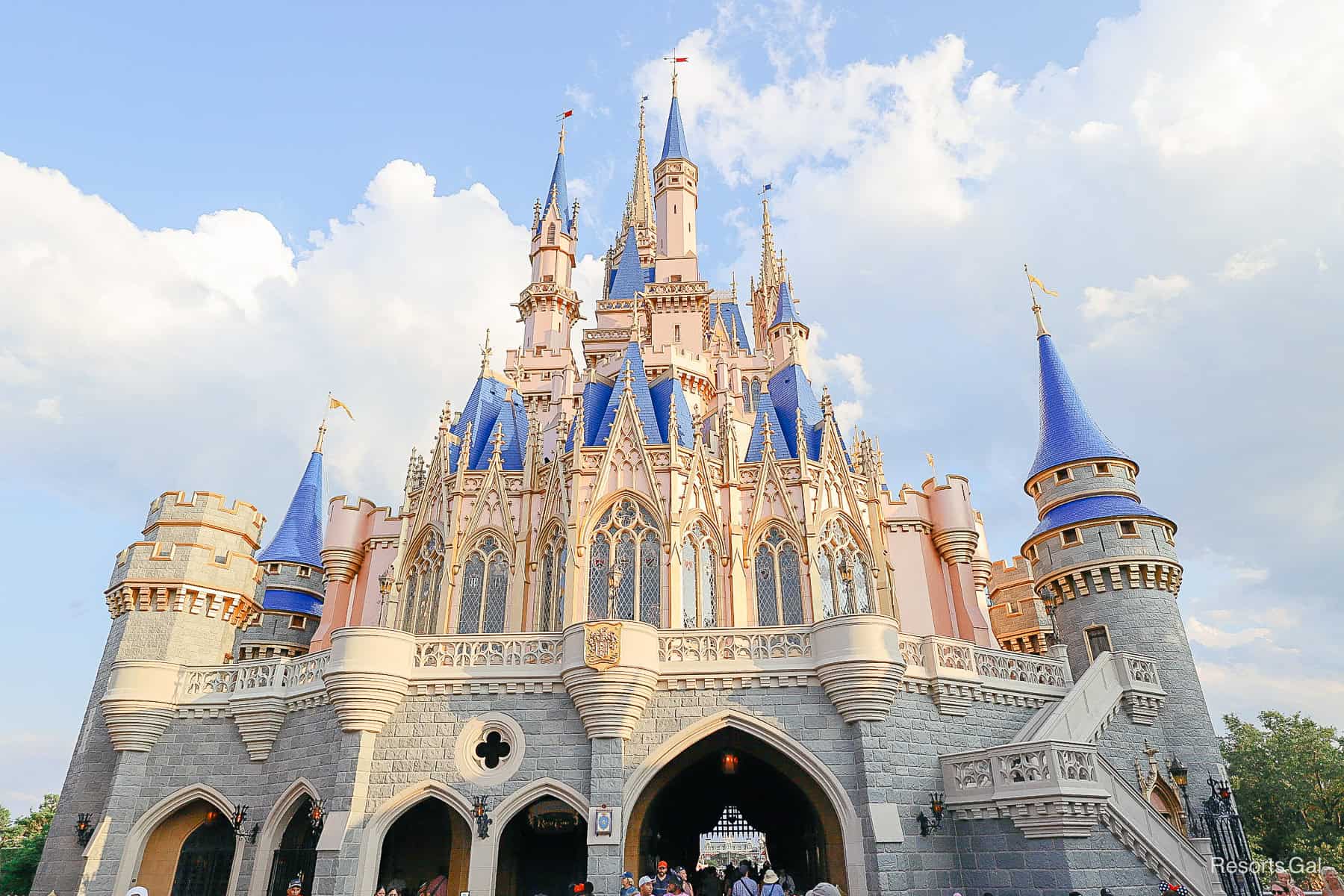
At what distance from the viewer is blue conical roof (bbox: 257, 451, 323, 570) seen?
1218 inches

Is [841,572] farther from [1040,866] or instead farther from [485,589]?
[485,589]

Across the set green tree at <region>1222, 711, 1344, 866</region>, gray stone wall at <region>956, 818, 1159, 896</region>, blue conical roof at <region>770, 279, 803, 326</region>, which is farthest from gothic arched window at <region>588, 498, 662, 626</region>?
green tree at <region>1222, 711, 1344, 866</region>

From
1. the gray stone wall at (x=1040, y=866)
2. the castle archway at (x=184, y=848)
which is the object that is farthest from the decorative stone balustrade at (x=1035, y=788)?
the castle archway at (x=184, y=848)

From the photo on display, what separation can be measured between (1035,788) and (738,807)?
892 centimetres

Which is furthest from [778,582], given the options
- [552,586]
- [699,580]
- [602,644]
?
[602,644]

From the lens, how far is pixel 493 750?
15.6 m

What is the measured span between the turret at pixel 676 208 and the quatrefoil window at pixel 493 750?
62.9ft

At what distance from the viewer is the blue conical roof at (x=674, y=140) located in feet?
115

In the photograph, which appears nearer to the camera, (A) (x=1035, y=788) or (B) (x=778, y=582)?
(A) (x=1035, y=788)

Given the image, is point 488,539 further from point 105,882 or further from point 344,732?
point 105,882

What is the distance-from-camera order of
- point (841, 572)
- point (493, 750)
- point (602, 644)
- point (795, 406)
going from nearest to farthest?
Answer: 1. point (602, 644)
2. point (493, 750)
3. point (841, 572)
4. point (795, 406)

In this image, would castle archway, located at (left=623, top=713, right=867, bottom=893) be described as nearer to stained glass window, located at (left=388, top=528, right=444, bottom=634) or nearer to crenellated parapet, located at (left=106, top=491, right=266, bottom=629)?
stained glass window, located at (left=388, top=528, right=444, bottom=634)

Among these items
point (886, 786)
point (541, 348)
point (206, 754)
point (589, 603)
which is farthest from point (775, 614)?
point (541, 348)

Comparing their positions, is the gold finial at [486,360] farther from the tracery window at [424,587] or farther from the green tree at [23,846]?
the green tree at [23,846]
